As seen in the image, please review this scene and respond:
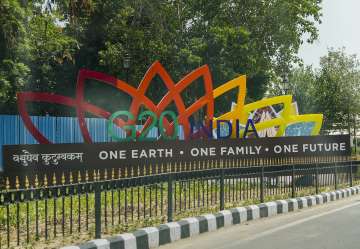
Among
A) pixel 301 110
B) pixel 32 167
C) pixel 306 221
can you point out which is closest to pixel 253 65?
pixel 32 167

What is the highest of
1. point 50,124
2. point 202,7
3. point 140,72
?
point 202,7

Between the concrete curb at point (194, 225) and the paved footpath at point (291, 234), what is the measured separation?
132 millimetres

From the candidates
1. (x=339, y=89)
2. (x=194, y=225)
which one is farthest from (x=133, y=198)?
(x=339, y=89)

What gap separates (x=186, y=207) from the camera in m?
9.51

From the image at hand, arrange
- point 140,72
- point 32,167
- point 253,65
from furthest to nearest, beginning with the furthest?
point 253,65, point 140,72, point 32,167

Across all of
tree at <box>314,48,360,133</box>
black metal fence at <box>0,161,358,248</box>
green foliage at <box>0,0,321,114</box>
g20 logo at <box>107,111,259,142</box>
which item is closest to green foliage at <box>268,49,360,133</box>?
tree at <box>314,48,360,133</box>

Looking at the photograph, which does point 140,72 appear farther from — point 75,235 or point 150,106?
point 75,235

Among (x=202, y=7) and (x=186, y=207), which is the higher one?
(x=202, y=7)

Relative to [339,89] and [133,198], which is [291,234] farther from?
[339,89]

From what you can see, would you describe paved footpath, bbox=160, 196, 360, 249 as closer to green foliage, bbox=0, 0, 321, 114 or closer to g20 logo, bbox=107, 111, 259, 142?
g20 logo, bbox=107, 111, 259, 142

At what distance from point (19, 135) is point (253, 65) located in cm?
1299

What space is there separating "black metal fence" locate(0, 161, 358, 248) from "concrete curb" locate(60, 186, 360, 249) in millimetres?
314

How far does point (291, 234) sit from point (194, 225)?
1.48 metres

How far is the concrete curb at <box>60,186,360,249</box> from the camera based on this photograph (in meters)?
7.02
